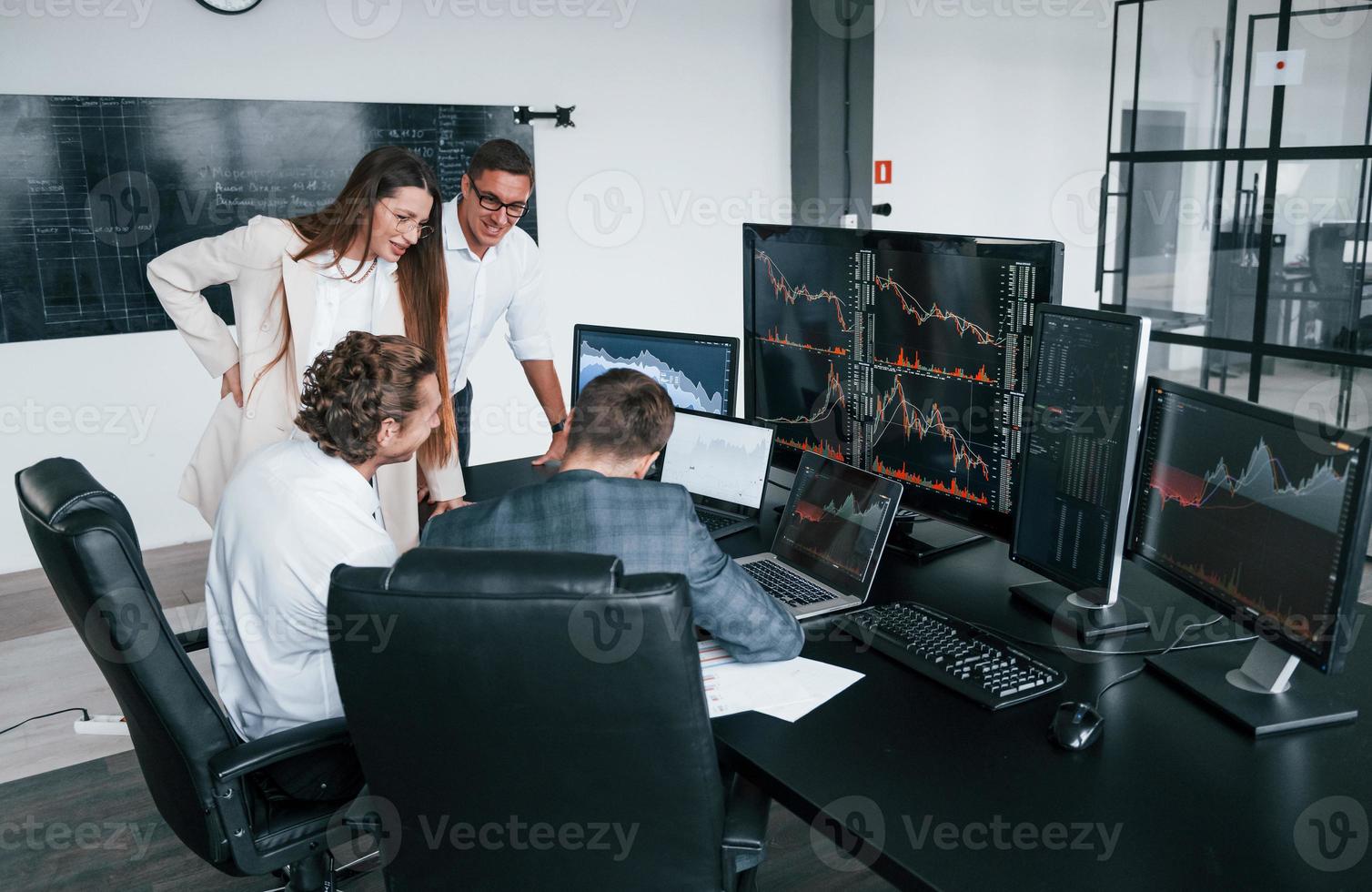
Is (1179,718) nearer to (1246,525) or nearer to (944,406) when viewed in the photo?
(1246,525)

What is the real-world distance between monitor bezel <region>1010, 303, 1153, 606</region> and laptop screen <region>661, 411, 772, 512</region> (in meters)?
0.57

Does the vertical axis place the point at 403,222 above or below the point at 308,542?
above

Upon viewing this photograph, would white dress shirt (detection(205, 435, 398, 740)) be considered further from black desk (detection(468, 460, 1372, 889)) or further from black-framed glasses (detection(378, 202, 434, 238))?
black-framed glasses (detection(378, 202, 434, 238))

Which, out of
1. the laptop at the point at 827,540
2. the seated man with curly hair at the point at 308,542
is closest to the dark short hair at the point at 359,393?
the seated man with curly hair at the point at 308,542

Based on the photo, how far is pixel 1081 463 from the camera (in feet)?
5.59

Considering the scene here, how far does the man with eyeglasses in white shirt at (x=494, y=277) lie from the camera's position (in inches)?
106

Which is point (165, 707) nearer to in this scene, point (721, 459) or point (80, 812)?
point (721, 459)

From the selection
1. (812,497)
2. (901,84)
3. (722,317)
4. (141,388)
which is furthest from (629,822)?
(901,84)

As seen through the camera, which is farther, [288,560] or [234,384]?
[234,384]

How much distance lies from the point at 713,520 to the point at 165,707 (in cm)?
116

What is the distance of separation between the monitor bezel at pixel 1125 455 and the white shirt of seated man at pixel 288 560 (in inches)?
40.5

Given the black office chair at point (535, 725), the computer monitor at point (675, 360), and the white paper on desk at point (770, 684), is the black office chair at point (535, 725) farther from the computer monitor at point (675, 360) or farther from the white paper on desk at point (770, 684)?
the computer monitor at point (675, 360)

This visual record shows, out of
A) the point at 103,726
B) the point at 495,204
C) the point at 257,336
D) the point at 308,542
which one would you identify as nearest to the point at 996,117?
the point at 495,204

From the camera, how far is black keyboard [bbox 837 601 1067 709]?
149cm
